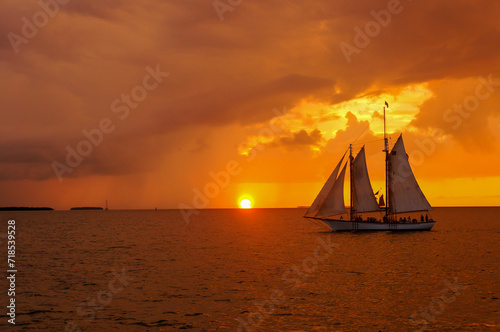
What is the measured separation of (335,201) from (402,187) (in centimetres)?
1636

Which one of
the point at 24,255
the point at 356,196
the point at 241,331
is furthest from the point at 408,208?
the point at 241,331

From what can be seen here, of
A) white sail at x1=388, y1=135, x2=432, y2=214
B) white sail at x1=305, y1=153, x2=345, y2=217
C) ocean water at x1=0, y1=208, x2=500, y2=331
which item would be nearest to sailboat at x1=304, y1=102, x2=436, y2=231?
white sail at x1=388, y1=135, x2=432, y2=214

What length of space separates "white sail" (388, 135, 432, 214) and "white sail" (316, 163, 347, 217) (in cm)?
1411

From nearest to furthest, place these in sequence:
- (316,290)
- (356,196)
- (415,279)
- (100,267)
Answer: (316,290) → (415,279) → (100,267) → (356,196)

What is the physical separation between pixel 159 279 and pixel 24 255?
101ft

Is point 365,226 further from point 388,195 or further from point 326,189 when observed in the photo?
point 326,189

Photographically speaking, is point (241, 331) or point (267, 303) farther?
point (267, 303)

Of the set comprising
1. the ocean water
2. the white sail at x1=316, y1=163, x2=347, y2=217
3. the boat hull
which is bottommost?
the ocean water

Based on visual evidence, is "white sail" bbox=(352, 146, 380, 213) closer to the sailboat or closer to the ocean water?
the sailboat

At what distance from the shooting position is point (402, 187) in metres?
92.4

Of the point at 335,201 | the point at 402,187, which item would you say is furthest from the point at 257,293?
the point at 402,187

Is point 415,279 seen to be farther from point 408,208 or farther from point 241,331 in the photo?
point 408,208

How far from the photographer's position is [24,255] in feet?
200

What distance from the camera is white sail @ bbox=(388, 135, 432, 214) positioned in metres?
91.7
